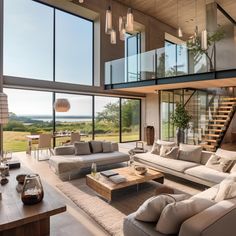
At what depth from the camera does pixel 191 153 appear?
4969 mm

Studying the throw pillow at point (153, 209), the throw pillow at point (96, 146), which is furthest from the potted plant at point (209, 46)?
the throw pillow at point (153, 209)

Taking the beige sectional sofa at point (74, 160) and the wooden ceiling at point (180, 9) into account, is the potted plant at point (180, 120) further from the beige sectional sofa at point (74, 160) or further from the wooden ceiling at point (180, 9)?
the wooden ceiling at point (180, 9)

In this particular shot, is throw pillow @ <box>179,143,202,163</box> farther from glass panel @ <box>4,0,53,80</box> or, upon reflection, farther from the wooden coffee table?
glass panel @ <box>4,0,53,80</box>

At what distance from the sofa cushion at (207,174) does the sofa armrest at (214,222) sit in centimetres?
188

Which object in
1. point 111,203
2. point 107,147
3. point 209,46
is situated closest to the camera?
point 111,203

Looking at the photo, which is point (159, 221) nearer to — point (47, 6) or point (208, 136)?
point (208, 136)

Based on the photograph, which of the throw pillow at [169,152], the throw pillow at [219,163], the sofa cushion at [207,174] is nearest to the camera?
the sofa cushion at [207,174]

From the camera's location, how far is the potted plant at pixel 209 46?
251 inches

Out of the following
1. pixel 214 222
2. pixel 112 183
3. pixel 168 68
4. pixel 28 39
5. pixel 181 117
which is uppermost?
pixel 28 39

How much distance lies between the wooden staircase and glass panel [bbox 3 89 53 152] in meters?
6.31

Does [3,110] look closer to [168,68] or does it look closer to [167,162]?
[167,162]

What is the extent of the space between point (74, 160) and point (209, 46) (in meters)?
5.31

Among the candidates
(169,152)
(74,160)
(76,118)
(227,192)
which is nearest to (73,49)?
(76,118)

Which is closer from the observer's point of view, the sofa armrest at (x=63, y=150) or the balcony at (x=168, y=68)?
Result: the sofa armrest at (x=63, y=150)
